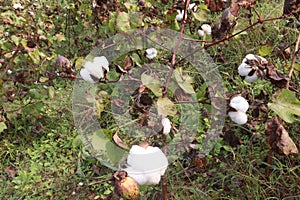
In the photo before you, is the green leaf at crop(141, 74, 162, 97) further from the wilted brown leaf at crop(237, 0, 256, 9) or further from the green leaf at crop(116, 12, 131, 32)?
the wilted brown leaf at crop(237, 0, 256, 9)

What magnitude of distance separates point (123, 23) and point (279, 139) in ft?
1.84

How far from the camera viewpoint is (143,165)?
0.77m

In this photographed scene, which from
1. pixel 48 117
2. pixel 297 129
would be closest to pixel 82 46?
pixel 48 117

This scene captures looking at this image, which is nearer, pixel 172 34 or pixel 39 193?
pixel 172 34

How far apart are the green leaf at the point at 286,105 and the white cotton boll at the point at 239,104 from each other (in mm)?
56

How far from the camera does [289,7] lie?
1.04 metres

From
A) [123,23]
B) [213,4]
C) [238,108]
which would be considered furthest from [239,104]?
[213,4]

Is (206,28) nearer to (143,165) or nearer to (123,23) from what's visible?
(123,23)

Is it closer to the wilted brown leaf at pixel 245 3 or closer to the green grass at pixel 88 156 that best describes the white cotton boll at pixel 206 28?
the green grass at pixel 88 156

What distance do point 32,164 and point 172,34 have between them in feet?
3.40

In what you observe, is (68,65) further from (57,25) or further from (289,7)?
(57,25)

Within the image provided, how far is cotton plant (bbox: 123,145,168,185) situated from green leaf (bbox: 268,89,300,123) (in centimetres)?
31

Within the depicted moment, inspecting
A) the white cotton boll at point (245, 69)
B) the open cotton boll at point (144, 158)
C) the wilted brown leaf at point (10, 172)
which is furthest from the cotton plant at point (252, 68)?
the wilted brown leaf at point (10, 172)

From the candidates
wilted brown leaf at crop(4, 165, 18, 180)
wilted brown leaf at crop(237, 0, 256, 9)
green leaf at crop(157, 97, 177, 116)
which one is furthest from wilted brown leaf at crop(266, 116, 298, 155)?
wilted brown leaf at crop(4, 165, 18, 180)
